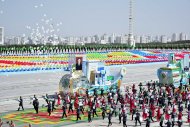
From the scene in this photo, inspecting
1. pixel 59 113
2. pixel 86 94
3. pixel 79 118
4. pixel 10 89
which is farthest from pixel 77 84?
pixel 10 89

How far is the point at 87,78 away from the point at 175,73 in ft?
33.5

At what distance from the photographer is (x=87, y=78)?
27.7 metres

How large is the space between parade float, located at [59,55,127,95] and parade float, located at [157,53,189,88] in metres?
5.89

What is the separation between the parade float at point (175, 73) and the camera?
110 ft

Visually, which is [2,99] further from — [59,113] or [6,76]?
[6,76]

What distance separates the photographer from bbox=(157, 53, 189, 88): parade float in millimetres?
33500

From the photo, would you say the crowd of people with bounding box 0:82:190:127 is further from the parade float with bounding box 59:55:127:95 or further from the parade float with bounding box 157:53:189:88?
the parade float with bounding box 157:53:189:88

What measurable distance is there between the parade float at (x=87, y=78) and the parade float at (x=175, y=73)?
5.89 meters

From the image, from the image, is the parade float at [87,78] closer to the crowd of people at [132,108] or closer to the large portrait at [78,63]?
the large portrait at [78,63]

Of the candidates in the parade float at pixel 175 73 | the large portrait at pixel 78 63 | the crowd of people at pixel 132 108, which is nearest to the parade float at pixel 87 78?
the large portrait at pixel 78 63

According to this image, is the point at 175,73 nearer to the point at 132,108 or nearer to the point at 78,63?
the point at 78,63

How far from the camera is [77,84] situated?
26234mm

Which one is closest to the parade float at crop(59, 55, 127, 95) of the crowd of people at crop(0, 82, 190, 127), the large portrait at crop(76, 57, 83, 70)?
the large portrait at crop(76, 57, 83, 70)

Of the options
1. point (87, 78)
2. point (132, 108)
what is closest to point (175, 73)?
point (87, 78)
